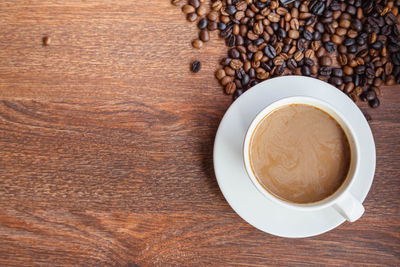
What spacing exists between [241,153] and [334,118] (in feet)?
0.85

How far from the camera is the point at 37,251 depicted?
45.7 inches

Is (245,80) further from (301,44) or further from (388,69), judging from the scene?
(388,69)

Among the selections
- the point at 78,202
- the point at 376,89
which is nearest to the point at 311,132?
the point at 376,89

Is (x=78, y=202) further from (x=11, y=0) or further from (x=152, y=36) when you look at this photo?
(x=11, y=0)

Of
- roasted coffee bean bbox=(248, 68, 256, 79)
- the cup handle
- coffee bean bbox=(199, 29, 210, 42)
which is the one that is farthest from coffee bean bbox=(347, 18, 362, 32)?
the cup handle

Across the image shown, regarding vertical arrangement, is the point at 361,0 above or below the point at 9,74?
above

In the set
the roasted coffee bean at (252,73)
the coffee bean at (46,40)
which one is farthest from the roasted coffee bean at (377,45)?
the coffee bean at (46,40)

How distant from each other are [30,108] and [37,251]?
46cm

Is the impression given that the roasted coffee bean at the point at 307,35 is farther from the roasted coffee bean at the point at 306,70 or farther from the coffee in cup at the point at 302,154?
the coffee in cup at the point at 302,154

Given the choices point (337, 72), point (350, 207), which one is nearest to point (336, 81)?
point (337, 72)

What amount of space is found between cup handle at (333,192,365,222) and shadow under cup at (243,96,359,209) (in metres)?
0.02

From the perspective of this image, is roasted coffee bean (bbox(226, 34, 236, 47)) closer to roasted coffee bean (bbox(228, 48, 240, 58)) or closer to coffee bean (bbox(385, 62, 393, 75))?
roasted coffee bean (bbox(228, 48, 240, 58))

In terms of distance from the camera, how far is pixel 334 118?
0.90 meters

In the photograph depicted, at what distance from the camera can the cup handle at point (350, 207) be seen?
0.82 meters
